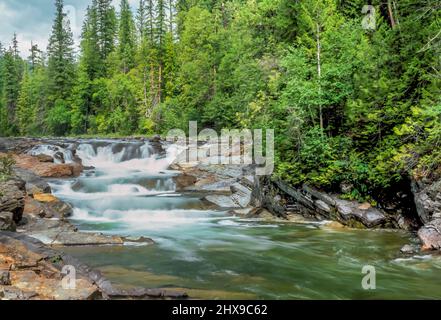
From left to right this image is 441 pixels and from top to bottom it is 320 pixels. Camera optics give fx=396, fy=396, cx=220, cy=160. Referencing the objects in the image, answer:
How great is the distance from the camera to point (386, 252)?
32.1ft

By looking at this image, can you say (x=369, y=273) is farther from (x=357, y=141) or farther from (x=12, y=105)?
(x=12, y=105)

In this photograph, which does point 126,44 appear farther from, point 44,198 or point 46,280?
point 46,280

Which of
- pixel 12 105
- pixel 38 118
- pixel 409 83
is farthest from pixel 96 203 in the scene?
pixel 12 105

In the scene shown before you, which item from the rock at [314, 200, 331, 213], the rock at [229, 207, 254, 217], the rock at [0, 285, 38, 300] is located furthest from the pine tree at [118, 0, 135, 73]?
the rock at [0, 285, 38, 300]

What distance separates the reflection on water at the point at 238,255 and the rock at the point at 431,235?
21.2 inches

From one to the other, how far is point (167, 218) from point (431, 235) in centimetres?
900

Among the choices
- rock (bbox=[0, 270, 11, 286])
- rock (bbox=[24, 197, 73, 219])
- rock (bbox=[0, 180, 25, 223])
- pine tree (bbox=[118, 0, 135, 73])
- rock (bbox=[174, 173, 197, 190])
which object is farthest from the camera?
pine tree (bbox=[118, 0, 135, 73])

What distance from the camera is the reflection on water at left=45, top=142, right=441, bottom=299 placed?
7.36 meters

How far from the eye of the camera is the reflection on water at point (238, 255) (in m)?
7.36

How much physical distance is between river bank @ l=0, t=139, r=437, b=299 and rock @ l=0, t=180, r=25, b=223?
1.4 inches

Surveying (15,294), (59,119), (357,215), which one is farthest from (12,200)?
(59,119)

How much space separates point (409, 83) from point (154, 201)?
34.4 feet

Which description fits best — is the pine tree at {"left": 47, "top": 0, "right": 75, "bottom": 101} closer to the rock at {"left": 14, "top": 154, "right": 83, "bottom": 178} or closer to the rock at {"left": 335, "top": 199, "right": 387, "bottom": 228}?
the rock at {"left": 14, "top": 154, "right": 83, "bottom": 178}

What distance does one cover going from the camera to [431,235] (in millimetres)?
9727
